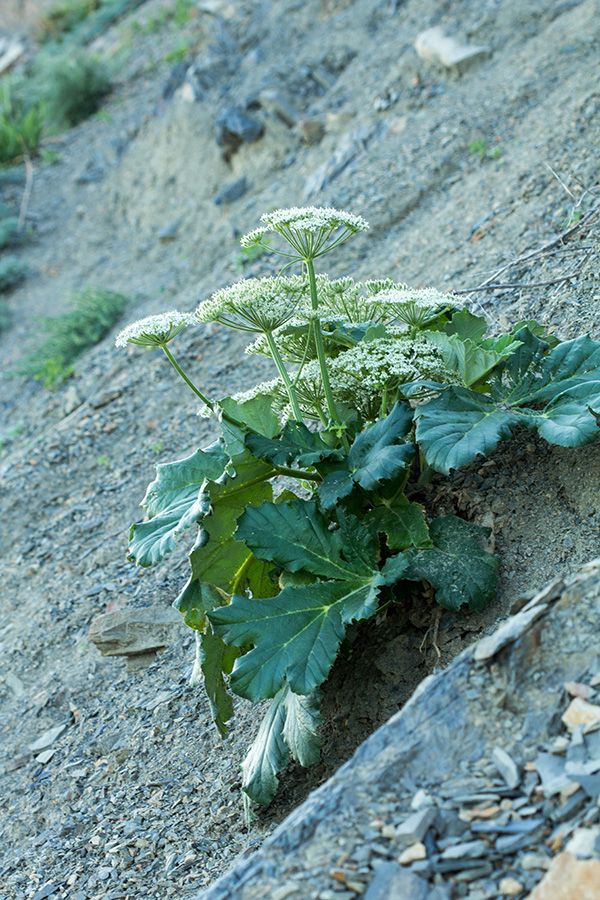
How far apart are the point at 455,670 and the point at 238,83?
8091 millimetres

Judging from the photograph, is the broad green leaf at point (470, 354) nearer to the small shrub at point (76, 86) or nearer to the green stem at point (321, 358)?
the green stem at point (321, 358)

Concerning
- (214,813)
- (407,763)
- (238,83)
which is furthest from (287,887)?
(238,83)

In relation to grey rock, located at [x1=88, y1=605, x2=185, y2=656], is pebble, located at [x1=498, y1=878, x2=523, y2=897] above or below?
above

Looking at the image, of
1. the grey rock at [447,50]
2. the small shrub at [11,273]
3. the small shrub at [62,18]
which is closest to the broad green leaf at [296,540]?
the grey rock at [447,50]

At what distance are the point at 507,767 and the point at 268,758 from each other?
0.87 m

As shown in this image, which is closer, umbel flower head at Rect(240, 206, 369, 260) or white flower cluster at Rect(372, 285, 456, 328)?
umbel flower head at Rect(240, 206, 369, 260)

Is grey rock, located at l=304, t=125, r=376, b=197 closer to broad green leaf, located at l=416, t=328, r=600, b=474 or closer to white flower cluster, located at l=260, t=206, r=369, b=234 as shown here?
white flower cluster, located at l=260, t=206, r=369, b=234

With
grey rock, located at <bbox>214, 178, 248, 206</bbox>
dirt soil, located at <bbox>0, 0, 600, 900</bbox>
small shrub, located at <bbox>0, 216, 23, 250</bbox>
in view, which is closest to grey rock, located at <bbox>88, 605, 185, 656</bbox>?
dirt soil, located at <bbox>0, 0, 600, 900</bbox>

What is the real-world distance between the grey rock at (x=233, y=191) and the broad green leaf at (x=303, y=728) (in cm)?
632

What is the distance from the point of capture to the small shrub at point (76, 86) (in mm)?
10820

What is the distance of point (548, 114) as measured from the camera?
5352 mm

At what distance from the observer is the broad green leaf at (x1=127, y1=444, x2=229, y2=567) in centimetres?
219

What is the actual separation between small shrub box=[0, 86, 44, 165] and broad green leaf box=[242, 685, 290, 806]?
10.4 metres

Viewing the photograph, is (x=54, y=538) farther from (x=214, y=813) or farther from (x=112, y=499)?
(x=214, y=813)
